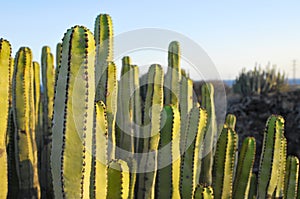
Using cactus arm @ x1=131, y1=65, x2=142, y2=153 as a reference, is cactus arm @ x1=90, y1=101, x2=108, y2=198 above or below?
below

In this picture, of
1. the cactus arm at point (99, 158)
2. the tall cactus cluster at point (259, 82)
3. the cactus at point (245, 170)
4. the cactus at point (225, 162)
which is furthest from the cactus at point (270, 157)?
the tall cactus cluster at point (259, 82)

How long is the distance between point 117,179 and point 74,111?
1.66 feet

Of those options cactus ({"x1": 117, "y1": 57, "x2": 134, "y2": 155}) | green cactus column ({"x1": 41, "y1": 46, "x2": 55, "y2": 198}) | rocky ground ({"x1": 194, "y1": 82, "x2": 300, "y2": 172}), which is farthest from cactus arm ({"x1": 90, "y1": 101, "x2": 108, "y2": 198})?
rocky ground ({"x1": 194, "y1": 82, "x2": 300, "y2": 172})

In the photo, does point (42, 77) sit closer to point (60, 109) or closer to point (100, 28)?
point (100, 28)

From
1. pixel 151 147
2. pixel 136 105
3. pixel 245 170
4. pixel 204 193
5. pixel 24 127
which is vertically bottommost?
pixel 204 193

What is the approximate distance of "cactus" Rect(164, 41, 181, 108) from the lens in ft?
12.2

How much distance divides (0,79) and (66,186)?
30.9 inches

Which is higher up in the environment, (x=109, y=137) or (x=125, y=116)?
(x=125, y=116)

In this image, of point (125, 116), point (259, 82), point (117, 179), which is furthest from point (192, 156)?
point (259, 82)

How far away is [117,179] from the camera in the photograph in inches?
81.6

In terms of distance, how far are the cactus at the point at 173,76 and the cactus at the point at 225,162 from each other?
0.71 m

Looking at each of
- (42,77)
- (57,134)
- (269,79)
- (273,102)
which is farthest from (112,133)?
(269,79)

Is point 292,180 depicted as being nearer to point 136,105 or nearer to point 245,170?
point 245,170

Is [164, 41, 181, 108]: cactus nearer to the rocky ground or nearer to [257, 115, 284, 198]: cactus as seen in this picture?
[257, 115, 284, 198]: cactus
